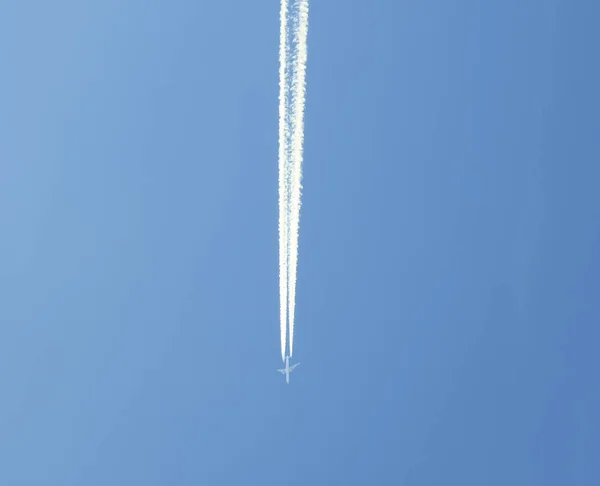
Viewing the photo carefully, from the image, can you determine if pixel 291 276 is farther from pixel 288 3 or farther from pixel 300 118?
pixel 288 3

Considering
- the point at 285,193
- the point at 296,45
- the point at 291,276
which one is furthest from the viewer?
the point at 291,276

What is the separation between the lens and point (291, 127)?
17281 mm

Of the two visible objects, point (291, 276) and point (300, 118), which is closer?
point (300, 118)

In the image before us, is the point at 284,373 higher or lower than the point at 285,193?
lower

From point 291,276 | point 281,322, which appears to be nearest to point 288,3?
point 291,276

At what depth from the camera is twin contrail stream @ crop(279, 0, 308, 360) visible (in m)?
16.7

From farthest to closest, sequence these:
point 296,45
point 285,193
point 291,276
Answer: point 291,276
point 285,193
point 296,45

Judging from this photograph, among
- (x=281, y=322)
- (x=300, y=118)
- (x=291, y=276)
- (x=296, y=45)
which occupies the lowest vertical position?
(x=281, y=322)

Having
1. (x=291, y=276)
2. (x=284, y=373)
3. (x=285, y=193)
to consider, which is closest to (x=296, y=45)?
(x=285, y=193)

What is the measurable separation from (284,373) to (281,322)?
4.57ft

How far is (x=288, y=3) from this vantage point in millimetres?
16797

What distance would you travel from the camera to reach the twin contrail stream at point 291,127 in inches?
658

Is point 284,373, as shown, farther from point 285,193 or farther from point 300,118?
point 300,118

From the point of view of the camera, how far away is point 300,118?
17281 millimetres
